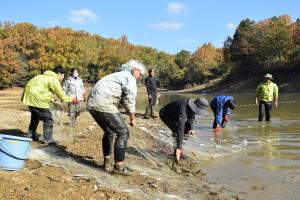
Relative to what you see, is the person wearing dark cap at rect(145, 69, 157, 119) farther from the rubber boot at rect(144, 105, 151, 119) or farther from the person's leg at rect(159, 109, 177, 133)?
the person's leg at rect(159, 109, 177, 133)

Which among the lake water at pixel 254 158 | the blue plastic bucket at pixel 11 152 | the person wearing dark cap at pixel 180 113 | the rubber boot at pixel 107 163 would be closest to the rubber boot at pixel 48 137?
the rubber boot at pixel 107 163

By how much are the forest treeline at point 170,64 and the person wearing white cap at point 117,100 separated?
54.3 meters

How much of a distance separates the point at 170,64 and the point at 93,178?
299ft

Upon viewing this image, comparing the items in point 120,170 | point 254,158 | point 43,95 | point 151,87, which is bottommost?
point 254,158

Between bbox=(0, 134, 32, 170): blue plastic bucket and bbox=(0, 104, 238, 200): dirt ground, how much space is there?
105 millimetres

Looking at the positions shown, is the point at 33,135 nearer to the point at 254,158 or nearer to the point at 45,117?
the point at 45,117

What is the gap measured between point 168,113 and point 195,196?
2.48 meters

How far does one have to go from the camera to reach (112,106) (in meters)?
6.77

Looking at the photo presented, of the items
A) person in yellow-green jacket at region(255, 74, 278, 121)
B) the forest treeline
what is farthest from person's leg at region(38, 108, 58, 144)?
the forest treeline

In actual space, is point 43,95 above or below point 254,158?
above

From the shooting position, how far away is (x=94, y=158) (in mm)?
7953

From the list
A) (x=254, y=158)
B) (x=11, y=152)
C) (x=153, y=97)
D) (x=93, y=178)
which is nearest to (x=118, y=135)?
(x=93, y=178)

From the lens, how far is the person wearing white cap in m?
6.69

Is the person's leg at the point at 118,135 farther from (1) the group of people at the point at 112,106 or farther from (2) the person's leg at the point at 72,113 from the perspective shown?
(2) the person's leg at the point at 72,113
